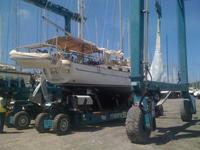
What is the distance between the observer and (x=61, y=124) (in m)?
13.1

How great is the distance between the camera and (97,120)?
14773 mm

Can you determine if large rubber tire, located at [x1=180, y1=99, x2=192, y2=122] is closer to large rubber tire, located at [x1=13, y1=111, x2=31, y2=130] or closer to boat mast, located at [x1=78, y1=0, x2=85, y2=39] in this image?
large rubber tire, located at [x1=13, y1=111, x2=31, y2=130]

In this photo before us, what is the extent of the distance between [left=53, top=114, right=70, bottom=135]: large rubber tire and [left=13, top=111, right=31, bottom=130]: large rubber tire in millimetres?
2461

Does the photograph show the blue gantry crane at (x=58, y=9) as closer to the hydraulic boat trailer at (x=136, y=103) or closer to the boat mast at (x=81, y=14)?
the boat mast at (x=81, y=14)

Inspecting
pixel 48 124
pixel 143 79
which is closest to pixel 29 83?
pixel 48 124

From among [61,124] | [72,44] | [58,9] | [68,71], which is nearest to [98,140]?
[61,124]

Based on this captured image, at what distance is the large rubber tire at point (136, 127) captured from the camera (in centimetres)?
1009

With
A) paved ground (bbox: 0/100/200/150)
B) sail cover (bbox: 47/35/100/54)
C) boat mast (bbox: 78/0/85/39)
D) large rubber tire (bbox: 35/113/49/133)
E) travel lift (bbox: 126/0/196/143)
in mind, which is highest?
boat mast (bbox: 78/0/85/39)

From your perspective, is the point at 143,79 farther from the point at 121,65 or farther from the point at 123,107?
the point at 121,65

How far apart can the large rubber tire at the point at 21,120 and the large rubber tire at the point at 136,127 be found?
20.6 ft

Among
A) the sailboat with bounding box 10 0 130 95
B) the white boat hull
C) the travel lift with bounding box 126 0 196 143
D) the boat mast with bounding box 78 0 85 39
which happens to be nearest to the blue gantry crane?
the boat mast with bounding box 78 0 85 39

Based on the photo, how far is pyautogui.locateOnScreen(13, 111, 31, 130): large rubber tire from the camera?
14.8 metres

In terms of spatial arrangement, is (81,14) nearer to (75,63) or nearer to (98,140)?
(75,63)

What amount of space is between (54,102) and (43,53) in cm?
209
